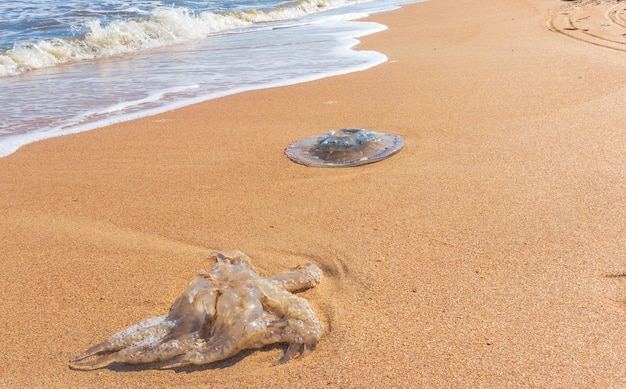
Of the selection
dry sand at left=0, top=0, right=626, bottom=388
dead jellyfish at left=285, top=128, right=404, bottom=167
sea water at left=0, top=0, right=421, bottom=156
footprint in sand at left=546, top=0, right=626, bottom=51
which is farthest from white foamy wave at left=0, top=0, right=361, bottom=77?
footprint in sand at left=546, top=0, right=626, bottom=51

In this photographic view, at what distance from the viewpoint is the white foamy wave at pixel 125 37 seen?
388 inches

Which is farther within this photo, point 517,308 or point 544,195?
point 544,195

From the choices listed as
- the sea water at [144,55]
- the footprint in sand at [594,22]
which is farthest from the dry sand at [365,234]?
the footprint in sand at [594,22]

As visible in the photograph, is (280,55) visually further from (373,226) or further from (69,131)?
(373,226)

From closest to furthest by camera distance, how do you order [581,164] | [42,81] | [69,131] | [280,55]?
[581,164] → [69,131] → [42,81] → [280,55]

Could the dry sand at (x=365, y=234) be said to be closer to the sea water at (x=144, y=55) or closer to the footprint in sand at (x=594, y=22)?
the sea water at (x=144, y=55)

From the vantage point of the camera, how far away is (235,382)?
2031 mm

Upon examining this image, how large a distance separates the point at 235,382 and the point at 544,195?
2.16 m

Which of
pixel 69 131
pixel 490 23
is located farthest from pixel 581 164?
pixel 490 23

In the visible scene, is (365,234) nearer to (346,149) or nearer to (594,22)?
(346,149)

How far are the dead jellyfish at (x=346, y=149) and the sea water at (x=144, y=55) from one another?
2.37m

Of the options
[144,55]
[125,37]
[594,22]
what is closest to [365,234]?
[144,55]

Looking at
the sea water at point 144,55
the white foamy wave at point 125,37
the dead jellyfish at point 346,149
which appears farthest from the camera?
the white foamy wave at point 125,37

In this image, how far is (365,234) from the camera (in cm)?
304
